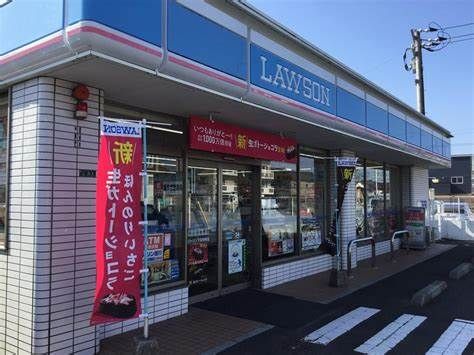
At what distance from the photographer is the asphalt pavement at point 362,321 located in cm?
647

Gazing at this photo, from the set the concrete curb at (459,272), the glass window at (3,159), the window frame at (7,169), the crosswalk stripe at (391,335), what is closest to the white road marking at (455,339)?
the crosswalk stripe at (391,335)

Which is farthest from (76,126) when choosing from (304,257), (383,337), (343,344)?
(304,257)

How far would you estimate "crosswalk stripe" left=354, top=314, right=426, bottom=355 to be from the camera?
641 centimetres

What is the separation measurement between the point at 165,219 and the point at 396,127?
830 centimetres

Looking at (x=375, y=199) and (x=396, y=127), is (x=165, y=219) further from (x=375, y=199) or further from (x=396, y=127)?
(x=375, y=199)

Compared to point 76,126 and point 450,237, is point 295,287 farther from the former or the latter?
point 450,237

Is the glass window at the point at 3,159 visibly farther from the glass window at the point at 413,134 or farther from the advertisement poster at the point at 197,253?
the glass window at the point at 413,134

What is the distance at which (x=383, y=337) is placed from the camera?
6.93 m

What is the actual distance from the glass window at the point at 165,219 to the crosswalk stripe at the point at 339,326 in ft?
8.14

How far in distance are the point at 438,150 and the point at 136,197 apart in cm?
1569

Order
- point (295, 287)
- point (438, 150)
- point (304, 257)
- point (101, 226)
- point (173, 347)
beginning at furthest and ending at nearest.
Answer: point (438, 150) < point (304, 257) < point (295, 287) < point (173, 347) < point (101, 226)

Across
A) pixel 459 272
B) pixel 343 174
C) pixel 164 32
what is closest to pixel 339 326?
pixel 343 174

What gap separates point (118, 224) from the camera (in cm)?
518

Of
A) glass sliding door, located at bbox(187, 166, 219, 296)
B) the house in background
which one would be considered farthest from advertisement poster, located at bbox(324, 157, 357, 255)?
the house in background
